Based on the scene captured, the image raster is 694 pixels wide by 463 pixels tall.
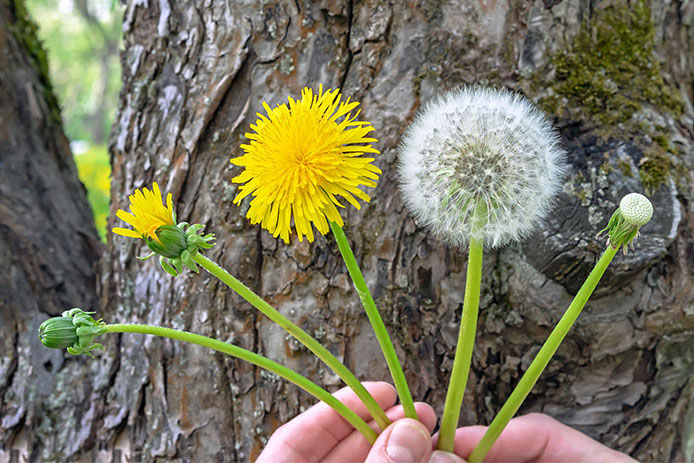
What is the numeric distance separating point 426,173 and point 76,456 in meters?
1.19

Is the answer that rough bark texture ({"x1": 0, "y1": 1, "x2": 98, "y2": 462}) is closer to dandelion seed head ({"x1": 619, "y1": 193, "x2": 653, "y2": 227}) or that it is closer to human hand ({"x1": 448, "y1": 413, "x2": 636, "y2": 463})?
human hand ({"x1": 448, "y1": 413, "x2": 636, "y2": 463})

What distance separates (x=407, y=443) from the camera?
3.23 ft

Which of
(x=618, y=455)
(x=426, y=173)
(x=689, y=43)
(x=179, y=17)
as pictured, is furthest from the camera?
(x=689, y=43)

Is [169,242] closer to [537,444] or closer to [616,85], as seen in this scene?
[537,444]

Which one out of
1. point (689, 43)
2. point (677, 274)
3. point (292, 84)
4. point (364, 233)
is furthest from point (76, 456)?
point (689, 43)

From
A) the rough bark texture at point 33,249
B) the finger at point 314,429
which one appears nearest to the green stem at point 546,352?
the finger at point 314,429

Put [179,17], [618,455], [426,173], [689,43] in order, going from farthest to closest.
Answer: [689,43] < [179,17] < [618,455] < [426,173]

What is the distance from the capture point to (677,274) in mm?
1206

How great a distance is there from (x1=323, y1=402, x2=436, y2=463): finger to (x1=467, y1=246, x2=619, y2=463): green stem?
12 centimetres

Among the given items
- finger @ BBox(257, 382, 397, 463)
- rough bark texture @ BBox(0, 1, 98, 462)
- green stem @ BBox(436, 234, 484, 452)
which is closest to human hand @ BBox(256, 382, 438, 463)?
finger @ BBox(257, 382, 397, 463)

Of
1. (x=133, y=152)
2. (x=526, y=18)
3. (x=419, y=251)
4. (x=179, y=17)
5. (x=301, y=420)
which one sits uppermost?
(x=179, y=17)

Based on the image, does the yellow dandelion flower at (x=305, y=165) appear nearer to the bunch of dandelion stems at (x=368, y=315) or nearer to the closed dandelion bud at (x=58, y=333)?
the bunch of dandelion stems at (x=368, y=315)

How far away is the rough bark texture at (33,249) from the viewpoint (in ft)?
4.84

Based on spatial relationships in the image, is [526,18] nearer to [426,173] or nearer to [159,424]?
[426,173]
